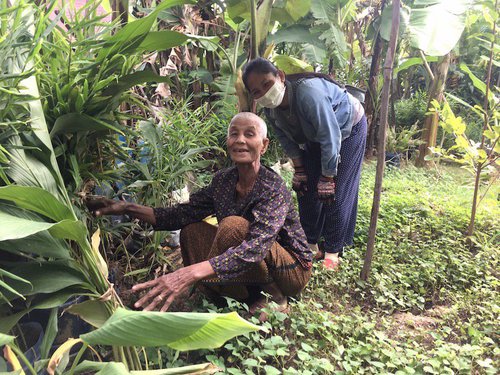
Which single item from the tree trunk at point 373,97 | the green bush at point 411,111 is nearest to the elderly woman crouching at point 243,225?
the tree trunk at point 373,97

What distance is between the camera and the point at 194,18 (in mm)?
3656

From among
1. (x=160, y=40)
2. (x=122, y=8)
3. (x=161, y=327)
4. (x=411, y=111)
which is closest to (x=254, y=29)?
(x=122, y=8)

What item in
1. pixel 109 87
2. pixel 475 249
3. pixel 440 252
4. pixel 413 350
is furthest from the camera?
pixel 475 249

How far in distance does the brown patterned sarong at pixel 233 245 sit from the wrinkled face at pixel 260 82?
0.79m

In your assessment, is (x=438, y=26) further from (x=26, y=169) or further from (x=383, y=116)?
(x=26, y=169)

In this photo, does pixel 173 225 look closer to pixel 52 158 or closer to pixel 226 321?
pixel 52 158

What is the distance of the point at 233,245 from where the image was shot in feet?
5.35

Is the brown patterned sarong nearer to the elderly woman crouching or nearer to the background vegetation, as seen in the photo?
the elderly woman crouching

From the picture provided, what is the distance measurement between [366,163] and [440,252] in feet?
11.3

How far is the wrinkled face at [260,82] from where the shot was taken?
208 cm

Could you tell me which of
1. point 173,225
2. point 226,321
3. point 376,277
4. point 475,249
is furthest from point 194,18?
point 226,321

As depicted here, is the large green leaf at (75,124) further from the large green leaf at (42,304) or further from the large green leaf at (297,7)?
the large green leaf at (297,7)

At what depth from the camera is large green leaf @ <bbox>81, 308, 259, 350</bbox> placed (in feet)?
2.55

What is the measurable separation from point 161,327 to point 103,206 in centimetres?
92
